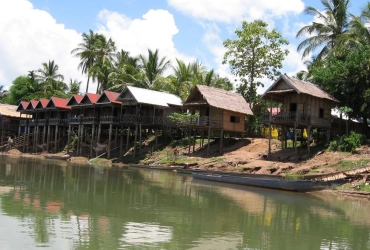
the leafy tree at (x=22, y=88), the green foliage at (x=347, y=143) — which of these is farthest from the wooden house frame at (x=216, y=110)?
the leafy tree at (x=22, y=88)

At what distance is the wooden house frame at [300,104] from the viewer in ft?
84.5

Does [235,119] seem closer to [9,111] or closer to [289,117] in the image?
[289,117]

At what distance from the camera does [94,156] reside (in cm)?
3703

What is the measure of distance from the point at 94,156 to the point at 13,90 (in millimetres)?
29416

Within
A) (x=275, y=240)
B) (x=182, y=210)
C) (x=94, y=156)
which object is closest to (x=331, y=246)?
(x=275, y=240)

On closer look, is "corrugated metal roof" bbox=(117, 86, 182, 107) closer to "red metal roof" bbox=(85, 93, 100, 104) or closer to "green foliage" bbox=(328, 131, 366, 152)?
"red metal roof" bbox=(85, 93, 100, 104)

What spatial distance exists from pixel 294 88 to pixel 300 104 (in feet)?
7.06

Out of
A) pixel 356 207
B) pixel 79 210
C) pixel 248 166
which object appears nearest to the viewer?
pixel 79 210

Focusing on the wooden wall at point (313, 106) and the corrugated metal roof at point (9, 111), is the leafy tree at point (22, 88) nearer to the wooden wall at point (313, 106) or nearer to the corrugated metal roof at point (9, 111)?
the corrugated metal roof at point (9, 111)

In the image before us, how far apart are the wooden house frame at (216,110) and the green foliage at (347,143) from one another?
8.83 meters

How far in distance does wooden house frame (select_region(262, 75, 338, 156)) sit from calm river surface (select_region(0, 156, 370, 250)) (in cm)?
857

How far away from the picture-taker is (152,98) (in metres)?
35.1

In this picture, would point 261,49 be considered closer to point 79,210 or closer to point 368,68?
point 368,68

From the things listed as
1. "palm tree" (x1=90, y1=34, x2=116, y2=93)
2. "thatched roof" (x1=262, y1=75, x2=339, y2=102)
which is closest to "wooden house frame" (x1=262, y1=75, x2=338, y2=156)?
"thatched roof" (x1=262, y1=75, x2=339, y2=102)
